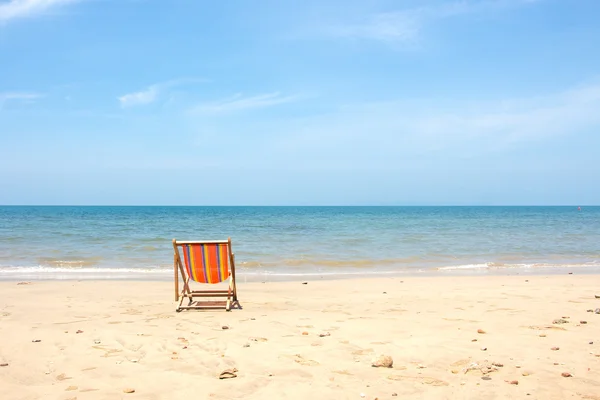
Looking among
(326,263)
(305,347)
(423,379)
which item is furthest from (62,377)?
(326,263)

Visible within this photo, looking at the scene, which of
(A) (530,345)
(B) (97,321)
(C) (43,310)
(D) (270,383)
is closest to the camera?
(D) (270,383)

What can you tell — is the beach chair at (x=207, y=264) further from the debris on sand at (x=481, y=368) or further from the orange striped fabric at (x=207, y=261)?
the debris on sand at (x=481, y=368)

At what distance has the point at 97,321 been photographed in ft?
18.9

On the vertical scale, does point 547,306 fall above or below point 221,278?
below

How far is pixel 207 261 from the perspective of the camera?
7.12 m

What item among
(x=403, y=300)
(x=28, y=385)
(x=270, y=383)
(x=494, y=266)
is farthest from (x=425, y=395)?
(x=494, y=266)

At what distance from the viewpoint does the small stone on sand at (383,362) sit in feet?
12.9

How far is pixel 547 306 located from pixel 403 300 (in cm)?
203

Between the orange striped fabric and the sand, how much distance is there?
0.69 meters

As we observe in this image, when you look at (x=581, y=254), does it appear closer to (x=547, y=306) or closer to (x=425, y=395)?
(x=547, y=306)

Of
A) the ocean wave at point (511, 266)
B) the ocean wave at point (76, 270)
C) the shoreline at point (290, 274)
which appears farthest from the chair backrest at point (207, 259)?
the ocean wave at point (511, 266)

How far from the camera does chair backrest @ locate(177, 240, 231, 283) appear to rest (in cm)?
699

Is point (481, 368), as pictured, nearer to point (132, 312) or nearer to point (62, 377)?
point (62, 377)

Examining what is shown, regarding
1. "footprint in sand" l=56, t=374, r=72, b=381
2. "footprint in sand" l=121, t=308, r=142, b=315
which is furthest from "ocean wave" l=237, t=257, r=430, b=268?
"footprint in sand" l=56, t=374, r=72, b=381
